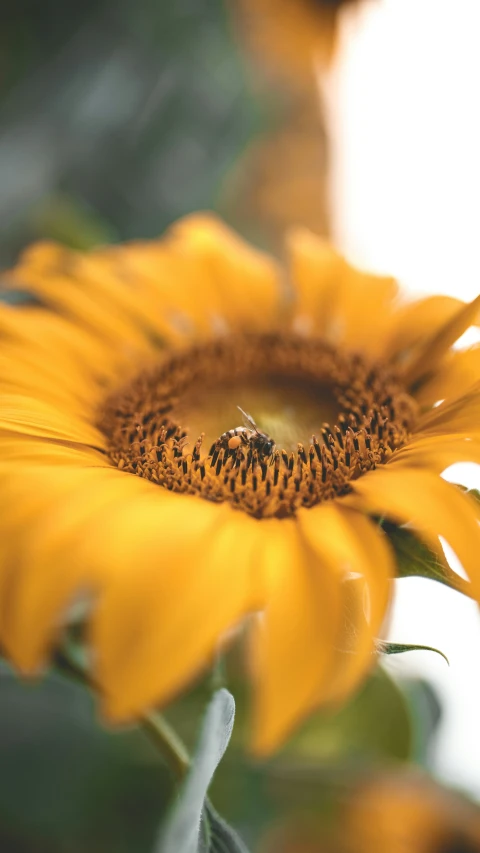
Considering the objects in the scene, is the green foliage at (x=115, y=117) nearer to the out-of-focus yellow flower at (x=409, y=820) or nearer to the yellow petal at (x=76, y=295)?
the yellow petal at (x=76, y=295)

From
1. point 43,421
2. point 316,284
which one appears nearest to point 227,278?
point 316,284

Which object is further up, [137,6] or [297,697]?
[137,6]

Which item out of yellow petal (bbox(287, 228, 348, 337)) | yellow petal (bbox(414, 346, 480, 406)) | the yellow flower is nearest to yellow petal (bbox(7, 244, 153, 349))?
the yellow flower

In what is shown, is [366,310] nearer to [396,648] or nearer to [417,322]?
[417,322]

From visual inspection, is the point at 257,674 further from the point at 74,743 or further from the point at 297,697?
the point at 74,743

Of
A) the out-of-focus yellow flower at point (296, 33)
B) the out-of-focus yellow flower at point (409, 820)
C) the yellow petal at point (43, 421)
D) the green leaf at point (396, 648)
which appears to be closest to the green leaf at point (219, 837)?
the green leaf at point (396, 648)

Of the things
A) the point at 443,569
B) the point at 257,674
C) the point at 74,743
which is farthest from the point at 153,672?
the point at 74,743

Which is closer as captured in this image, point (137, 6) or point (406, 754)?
point (406, 754)
